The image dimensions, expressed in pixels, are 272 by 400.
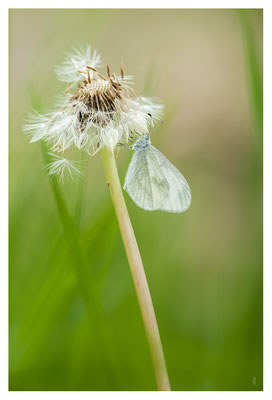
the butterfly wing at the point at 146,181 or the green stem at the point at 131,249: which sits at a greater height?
the butterfly wing at the point at 146,181

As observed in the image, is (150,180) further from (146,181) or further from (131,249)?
(131,249)

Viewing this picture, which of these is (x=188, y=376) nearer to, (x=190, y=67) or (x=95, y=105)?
(x=95, y=105)

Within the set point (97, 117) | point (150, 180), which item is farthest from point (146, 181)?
point (97, 117)

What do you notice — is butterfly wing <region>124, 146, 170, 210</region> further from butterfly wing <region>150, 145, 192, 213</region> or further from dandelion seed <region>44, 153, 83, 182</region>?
dandelion seed <region>44, 153, 83, 182</region>

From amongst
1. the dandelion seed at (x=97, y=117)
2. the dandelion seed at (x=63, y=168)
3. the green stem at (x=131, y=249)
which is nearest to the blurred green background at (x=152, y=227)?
the dandelion seed at (x=63, y=168)

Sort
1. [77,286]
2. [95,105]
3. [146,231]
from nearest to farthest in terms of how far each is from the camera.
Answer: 1. [95,105]
2. [77,286]
3. [146,231]

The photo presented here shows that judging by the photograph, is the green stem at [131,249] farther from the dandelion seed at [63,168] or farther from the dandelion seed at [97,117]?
the dandelion seed at [63,168]

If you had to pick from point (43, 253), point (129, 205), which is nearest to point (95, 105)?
point (129, 205)

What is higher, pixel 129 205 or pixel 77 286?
pixel 129 205
